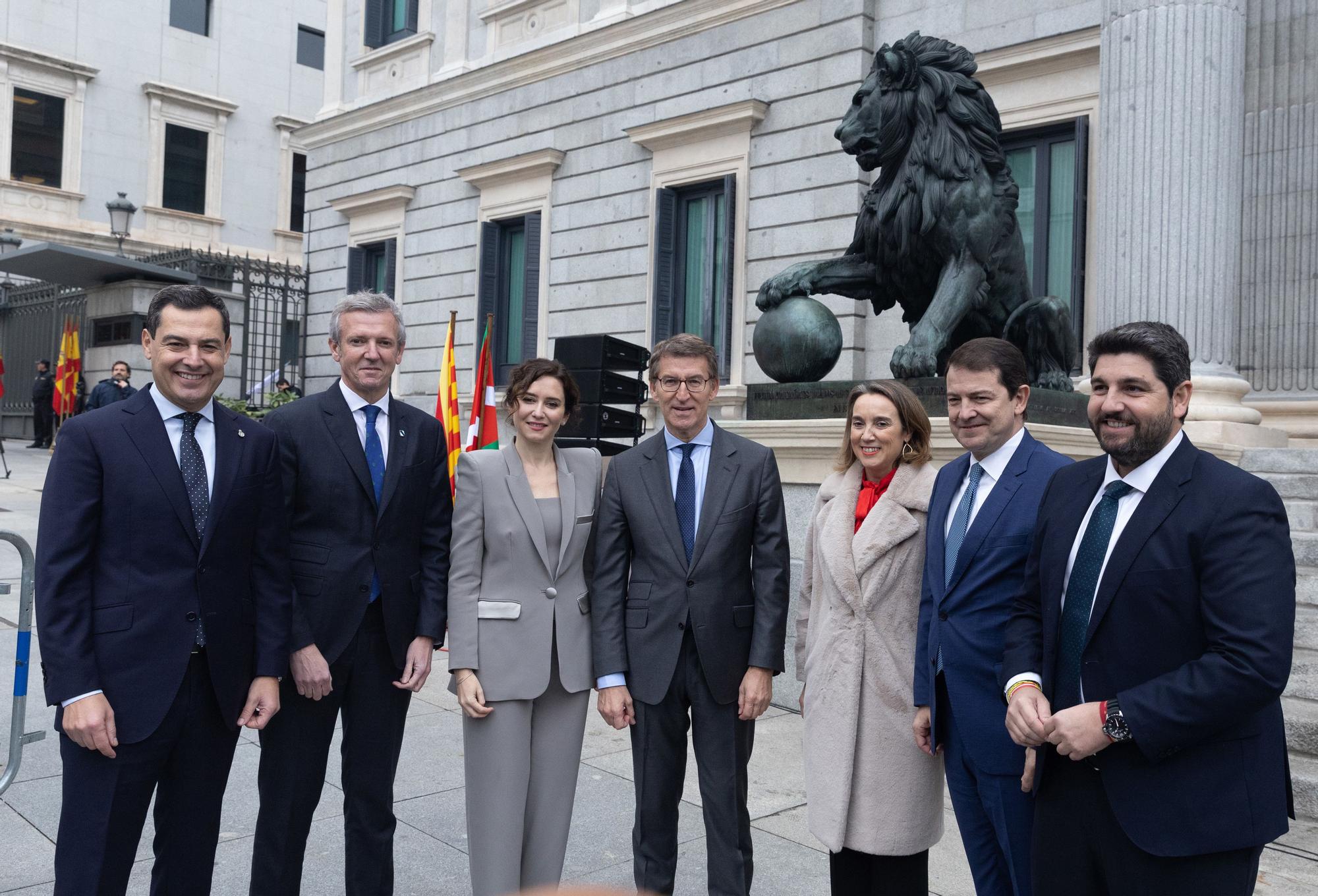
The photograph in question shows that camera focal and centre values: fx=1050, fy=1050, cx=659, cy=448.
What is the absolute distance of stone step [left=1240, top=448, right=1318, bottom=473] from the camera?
25.8ft

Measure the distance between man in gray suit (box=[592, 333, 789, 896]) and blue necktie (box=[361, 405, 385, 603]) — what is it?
77cm

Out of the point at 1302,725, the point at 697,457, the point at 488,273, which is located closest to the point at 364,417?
the point at 697,457

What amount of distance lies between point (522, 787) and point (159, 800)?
1.13m

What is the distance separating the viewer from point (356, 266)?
68.1 feet

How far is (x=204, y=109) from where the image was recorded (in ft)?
114

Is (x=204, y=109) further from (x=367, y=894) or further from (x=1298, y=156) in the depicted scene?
(x=367, y=894)

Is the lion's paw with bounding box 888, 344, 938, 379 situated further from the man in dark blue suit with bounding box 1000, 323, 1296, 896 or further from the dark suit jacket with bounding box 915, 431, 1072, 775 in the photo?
the man in dark blue suit with bounding box 1000, 323, 1296, 896

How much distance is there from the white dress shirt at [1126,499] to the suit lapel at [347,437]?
229 centimetres

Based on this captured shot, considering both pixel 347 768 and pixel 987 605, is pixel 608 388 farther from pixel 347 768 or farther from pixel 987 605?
pixel 987 605

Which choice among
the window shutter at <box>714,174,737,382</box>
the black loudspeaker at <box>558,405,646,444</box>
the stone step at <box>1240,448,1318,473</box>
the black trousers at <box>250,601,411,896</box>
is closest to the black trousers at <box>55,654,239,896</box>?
the black trousers at <box>250,601,411,896</box>

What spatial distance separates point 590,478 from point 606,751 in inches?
104

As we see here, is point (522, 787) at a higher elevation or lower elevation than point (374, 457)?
lower

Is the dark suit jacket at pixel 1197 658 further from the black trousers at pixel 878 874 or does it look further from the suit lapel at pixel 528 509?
the suit lapel at pixel 528 509

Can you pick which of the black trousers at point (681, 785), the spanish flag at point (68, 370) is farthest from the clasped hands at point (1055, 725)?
the spanish flag at point (68, 370)
